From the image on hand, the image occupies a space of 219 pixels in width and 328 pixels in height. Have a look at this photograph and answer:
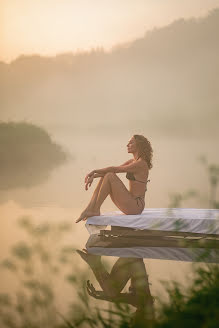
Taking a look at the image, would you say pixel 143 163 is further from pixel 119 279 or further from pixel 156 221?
pixel 119 279

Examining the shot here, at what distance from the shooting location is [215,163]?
1.52 metres

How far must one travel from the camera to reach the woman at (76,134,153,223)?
15.5 feet

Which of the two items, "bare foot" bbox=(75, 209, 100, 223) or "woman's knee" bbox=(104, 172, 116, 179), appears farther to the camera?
"woman's knee" bbox=(104, 172, 116, 179)

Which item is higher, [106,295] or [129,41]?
[129,41]

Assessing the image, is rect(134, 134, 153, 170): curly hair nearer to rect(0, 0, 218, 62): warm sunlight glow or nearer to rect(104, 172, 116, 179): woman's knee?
rect(104, 172, 116, 179): woman's knee

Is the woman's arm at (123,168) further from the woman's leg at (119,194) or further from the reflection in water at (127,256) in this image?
the reflection in water at (127,256)

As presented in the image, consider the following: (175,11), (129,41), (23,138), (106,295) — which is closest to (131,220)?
(106,295)

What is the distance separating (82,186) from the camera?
877 cm

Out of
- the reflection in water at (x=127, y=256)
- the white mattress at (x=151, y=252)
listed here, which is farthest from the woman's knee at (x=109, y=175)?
the white mattress at (x=151, y=252)

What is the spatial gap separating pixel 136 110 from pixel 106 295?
732cm

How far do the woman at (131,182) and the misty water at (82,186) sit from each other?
0.82 ft

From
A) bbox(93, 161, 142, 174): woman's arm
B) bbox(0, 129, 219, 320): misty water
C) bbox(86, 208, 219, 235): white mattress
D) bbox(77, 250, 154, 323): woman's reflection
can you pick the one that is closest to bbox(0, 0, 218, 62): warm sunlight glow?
bbox(0, 129, 219, 320): misty water

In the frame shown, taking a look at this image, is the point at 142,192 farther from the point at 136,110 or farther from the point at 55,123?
the point at 55,123

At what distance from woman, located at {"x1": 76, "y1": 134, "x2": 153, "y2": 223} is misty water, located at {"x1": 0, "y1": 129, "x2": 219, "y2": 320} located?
25cm
